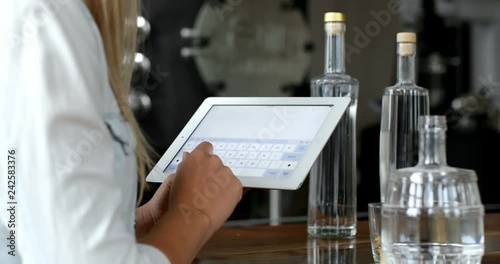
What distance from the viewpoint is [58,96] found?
2.71 feet

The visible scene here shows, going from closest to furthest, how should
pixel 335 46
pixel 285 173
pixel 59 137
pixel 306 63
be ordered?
1. pixel 59 137
2. pixel 285 173
3. pixel 335 46
4. pixel 306 63

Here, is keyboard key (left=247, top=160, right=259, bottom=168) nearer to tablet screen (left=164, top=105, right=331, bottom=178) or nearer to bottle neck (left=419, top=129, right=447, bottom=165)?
tablet screen (left=164, top=105, right=331, bottom=178)

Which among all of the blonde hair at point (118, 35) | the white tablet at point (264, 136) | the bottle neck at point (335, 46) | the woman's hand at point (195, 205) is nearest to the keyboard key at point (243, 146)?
the white tablet at point (264, 136)

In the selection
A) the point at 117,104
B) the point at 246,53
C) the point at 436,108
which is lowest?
the point at 436,108

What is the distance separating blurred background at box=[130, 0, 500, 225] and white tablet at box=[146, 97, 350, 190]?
1.49 metres

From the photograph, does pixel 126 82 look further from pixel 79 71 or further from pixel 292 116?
pixel 292 116

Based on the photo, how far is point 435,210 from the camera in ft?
3.20

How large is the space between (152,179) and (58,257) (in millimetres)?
422

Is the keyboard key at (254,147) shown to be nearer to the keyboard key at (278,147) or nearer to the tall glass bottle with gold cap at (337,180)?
the keyboard key at (278,147)

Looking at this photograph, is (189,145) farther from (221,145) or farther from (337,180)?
(337,180)

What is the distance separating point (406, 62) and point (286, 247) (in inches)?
13.1

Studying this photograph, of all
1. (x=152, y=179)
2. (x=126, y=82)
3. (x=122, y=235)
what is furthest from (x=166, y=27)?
(x=122, y=235)

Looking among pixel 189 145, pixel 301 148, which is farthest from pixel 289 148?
pixel 189 145

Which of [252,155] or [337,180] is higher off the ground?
[252,155]
